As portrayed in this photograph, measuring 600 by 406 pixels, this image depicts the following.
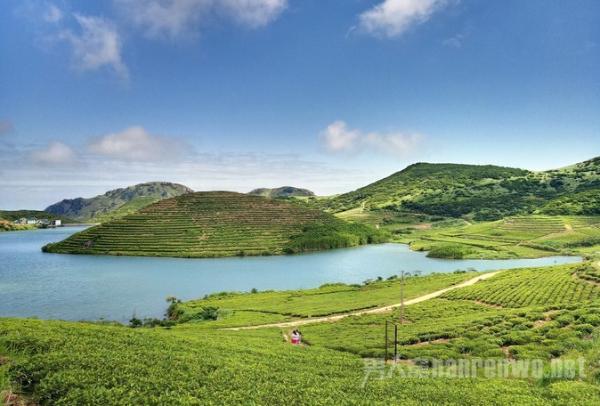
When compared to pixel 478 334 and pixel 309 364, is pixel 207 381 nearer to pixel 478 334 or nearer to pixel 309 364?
pixel 309 364

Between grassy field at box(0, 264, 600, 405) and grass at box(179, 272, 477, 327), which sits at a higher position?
grassy field at box(0, 264, 600, 405)

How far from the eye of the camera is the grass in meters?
67.9

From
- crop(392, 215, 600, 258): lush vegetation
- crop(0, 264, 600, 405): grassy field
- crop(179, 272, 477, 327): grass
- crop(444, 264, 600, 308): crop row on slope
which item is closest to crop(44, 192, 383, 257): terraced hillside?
crop(392, 215, 600, 258): lush vegetation

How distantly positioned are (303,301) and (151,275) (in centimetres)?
5970

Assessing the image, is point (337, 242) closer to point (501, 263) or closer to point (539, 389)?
point (501, 263)

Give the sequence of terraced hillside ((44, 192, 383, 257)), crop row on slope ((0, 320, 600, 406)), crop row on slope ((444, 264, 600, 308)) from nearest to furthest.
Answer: crop row on slope ((0, 320, 600, 406)), crop row on slope ((444, 264, 600, 308)), terraced hillside ((44, 192, 383, 257))

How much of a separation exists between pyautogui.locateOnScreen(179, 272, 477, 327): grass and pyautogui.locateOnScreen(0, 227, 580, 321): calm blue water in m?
10.5

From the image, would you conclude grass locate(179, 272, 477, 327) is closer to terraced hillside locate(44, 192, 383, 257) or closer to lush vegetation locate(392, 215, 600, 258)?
lush vegetation locate(392, 215, 600, 258)

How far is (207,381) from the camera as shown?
80.9 ft

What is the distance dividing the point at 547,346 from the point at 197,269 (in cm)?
11541

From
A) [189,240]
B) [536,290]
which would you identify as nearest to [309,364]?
[536,290]

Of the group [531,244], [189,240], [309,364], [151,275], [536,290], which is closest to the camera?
[309,364]

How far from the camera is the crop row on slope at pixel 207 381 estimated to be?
22.0 m

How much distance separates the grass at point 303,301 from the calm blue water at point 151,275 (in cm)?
1051
